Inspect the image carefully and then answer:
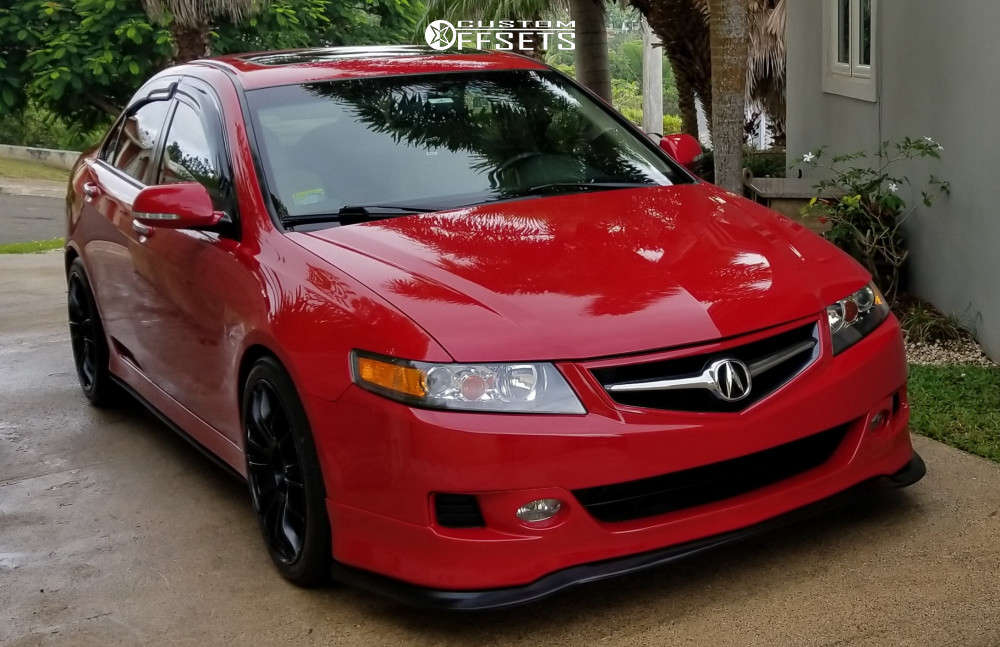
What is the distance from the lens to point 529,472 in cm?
354

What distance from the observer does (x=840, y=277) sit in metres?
4.18

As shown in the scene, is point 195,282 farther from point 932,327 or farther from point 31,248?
point 31,248

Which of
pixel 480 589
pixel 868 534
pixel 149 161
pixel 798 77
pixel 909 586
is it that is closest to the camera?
pixel 480 589

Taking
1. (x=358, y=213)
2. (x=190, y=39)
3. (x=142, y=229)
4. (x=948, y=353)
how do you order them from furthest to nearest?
(x=190, y=39) < (x=948, y=353) < (x=142, y=229) < (x=358, y=213)

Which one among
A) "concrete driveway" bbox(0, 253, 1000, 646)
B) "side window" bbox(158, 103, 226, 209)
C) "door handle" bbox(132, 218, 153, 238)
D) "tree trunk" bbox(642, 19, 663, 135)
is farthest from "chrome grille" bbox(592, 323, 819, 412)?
"tree trunk" bbox(642, 19, 663, 135)

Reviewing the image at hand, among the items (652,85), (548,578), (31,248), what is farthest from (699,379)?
(652,85)

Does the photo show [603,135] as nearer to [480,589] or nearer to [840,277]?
[840,277]

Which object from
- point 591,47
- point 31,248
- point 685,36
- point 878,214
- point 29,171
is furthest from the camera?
point 29,171

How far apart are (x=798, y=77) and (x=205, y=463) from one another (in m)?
6.17

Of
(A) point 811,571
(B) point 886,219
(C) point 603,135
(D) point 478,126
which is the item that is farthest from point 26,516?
(B) point 886,219

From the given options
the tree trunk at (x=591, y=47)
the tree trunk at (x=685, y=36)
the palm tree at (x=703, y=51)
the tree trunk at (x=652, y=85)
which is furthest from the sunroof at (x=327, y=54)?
the tree trunk at (x=652, y=85)

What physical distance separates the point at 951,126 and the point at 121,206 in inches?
165

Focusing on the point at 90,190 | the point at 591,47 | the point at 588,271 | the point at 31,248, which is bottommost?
the point at 31,248

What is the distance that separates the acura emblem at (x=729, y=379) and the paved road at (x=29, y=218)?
1758 cm
